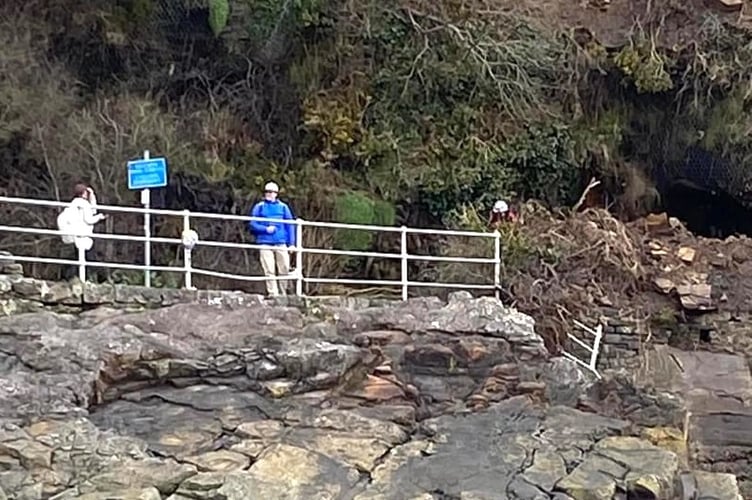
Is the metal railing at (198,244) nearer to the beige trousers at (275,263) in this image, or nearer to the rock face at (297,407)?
the beige trousers at (275,263)

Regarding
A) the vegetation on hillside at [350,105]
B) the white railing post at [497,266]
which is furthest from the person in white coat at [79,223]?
the white railing post at [497,266]

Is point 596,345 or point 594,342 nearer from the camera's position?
point 596,345

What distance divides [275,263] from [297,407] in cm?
293

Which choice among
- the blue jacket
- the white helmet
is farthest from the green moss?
the blue jacket

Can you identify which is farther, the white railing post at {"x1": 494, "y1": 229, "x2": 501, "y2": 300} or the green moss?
the green moss

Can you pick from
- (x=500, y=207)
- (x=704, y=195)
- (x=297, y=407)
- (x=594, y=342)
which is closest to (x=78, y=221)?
(x=297, y=407)

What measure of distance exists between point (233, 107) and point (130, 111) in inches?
65.4

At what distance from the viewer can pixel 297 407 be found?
773cm

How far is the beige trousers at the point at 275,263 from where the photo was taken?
400 inches

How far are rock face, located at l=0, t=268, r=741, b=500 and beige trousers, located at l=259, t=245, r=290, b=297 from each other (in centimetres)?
119

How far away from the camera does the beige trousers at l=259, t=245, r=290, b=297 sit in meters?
10.1

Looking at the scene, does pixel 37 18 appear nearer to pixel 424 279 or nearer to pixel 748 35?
pixel 424 279

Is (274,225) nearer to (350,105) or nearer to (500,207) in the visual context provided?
(500,207)

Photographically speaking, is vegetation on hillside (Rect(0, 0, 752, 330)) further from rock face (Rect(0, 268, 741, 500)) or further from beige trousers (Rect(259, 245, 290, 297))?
rock face (Rect(0, 268, 741, 500))
